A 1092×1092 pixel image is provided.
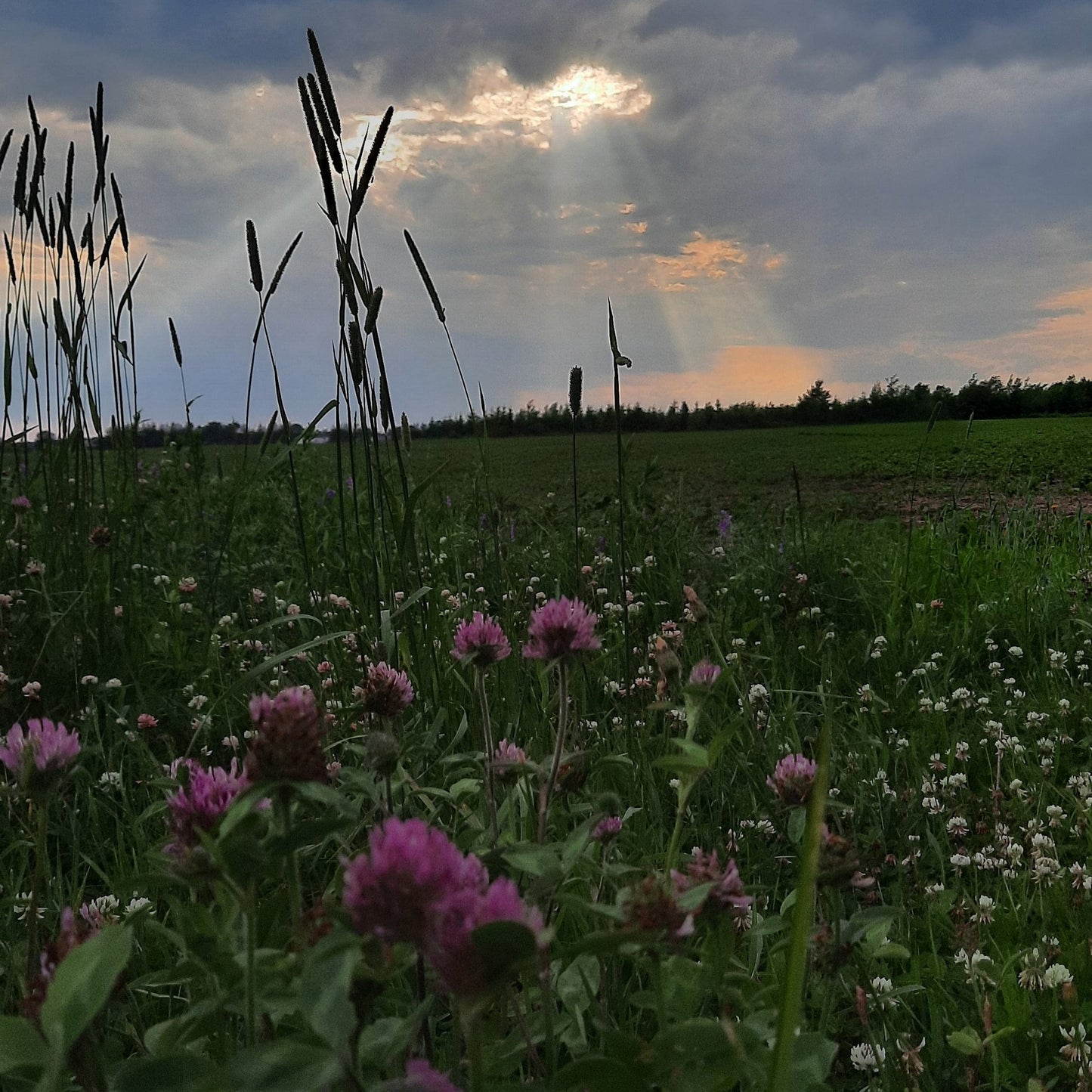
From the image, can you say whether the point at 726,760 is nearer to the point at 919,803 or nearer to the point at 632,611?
the point at 919,803

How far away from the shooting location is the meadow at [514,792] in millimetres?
758

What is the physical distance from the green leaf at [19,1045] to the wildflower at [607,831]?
0.75 meters

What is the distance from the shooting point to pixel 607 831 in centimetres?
133

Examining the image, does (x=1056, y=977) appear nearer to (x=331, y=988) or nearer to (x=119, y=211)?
(x=331, y=988)

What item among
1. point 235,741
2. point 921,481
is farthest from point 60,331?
point 921,481

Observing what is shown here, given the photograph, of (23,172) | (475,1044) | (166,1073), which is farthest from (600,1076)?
(23,172)

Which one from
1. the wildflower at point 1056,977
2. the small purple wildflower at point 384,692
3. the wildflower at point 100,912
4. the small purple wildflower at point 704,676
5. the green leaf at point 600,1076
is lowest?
the wildflower at point 1056,977

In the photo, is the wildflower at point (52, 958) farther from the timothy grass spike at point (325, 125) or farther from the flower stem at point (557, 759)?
the timothy grass spike at point (325, 125)

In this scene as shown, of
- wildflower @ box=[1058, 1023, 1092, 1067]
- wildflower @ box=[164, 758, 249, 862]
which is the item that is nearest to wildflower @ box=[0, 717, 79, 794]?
wildflower @ box=[164, 758, 249, 862]

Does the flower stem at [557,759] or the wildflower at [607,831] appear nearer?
the flower stem at [557,759]

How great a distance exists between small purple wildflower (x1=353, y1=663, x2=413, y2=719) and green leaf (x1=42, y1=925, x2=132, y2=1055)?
700 millimetres

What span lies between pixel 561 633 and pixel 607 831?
0.97 feet

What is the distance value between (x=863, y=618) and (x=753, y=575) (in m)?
0.49

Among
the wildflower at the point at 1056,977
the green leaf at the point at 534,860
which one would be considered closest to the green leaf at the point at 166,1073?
the green leaf at the point at 534,860
